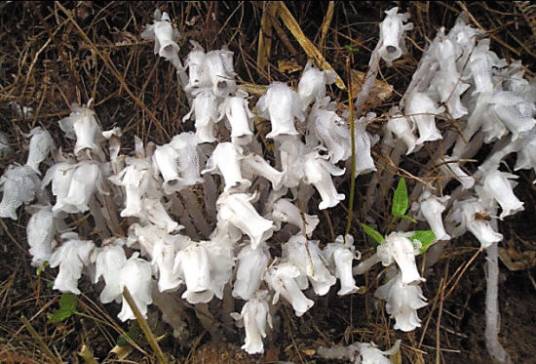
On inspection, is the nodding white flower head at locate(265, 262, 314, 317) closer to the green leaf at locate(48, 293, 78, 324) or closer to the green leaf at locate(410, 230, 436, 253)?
the green leaf at locate(410, 230, 436, 253)

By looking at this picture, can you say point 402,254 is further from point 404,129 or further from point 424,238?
point 404,129

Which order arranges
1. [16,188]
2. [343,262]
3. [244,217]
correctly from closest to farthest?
[244,217] < [343,262] < [16,188]

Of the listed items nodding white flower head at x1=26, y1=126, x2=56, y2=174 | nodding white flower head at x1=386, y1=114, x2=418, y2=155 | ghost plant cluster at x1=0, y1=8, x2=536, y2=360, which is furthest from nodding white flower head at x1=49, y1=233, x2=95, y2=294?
nodding white flower head at x1=386, y1=114, x2=418, y2=155

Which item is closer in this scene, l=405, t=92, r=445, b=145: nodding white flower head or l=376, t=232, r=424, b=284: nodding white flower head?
l=376, t=232, r=424, b=284: nodding white flower head

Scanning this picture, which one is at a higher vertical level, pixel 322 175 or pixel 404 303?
pixel 322 175

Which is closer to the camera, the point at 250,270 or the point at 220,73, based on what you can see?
the point at 250,270

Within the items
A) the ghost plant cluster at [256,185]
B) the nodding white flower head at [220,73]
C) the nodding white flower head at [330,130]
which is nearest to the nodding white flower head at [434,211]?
the ghost plant cluster at [256,185]

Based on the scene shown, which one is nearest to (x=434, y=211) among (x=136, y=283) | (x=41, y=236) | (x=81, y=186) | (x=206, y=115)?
(x=206, y=115)
